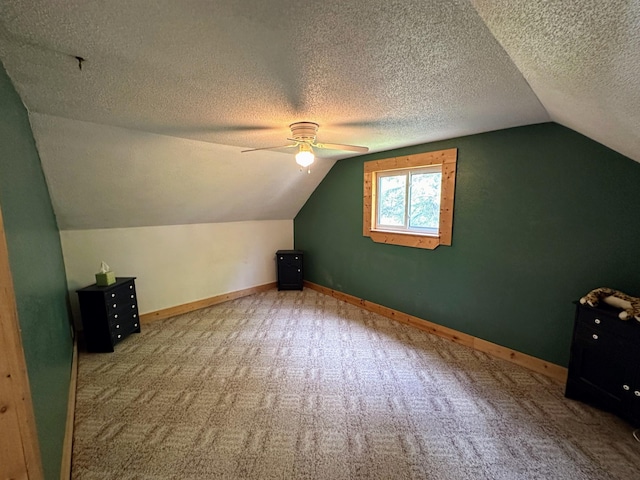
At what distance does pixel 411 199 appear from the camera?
3.36 m

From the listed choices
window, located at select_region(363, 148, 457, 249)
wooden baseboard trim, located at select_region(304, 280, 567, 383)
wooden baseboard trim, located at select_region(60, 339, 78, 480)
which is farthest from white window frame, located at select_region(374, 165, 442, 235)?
wooden baseboard trim, located at select_region(60, 339, 78, 480)

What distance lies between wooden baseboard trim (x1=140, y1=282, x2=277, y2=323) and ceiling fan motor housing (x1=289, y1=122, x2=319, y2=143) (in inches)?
117

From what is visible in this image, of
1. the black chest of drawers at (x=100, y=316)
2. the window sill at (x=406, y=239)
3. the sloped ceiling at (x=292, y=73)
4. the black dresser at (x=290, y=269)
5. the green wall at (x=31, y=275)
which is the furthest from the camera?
the black dresser at (x=290, y=269)

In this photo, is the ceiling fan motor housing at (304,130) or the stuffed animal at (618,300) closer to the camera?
the stuffed animal at (618,300)

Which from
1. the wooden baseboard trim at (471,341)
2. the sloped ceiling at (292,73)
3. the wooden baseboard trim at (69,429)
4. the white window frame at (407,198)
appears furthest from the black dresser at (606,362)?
the wooden baseboard trim at (69,429)

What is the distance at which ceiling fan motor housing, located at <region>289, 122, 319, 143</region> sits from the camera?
204cm

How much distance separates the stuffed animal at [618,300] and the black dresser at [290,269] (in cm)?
353

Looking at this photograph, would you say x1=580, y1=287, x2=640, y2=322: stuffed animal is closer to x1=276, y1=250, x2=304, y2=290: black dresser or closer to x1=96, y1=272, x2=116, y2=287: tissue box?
x1=276, y1=250, x2=304, y2=290: black dresser

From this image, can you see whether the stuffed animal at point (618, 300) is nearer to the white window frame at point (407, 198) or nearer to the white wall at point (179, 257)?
the white window frame at point (407, 198)

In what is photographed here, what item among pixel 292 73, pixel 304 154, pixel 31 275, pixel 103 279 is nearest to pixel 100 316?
pixel 103 279

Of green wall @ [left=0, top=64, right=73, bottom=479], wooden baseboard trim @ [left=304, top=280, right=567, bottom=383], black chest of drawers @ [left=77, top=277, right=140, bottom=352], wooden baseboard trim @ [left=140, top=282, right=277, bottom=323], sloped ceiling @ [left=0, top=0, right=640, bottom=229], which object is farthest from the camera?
wooden baseboard trim @ [left=140, top=282, right=277, bottom=323]

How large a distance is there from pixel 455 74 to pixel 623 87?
63 centimetres

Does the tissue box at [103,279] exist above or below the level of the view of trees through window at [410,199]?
below

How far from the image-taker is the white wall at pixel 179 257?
3.06 meters
